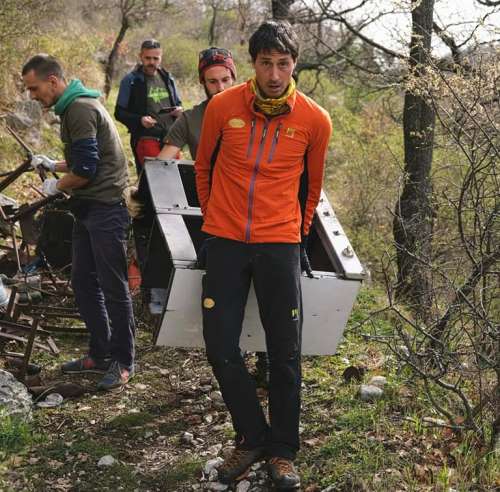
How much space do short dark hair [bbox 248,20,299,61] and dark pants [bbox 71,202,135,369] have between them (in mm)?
1414

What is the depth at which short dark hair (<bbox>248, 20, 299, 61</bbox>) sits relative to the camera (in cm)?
278

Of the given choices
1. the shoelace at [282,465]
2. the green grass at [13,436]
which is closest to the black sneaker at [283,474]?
the shoelace at [282,465]

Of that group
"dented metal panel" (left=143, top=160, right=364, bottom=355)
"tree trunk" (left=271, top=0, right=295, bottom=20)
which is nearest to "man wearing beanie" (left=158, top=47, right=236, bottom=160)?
"dented metal panel" (left=143, top=160, right=364, bottom=355)

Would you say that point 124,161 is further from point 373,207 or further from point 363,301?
point 373,207

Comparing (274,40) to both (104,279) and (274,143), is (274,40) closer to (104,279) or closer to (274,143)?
(274,143)

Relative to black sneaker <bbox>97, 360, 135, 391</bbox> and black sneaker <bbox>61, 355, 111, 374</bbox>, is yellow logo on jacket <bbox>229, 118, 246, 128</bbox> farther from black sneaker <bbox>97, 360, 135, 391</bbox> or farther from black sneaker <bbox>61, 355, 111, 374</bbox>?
black sneaker <bbox>61, 355, 111, 374</bbox>

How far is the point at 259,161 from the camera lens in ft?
9.38

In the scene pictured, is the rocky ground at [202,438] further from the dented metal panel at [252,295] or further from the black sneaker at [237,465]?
the dented metal panel at [252,295]

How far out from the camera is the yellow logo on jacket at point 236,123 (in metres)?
2.89

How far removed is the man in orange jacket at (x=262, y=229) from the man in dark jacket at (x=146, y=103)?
3287 mm

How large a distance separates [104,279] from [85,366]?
646 mm

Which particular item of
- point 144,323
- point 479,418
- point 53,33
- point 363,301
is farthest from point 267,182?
point 53,33

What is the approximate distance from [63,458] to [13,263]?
2.46 m

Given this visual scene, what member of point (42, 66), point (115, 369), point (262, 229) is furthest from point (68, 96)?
point (115, 369)
